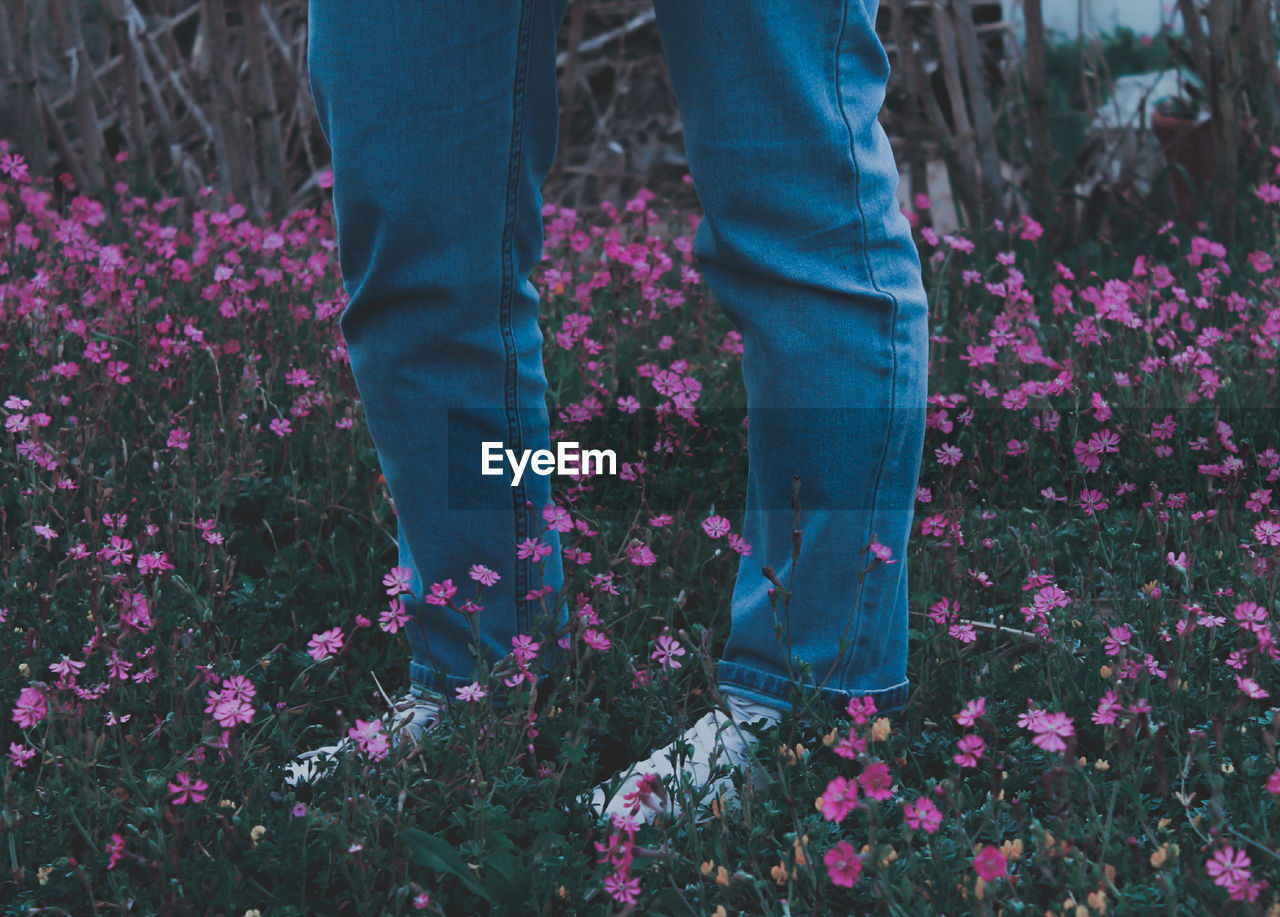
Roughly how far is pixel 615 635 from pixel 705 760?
471 mm

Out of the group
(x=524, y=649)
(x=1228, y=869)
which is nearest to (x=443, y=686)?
(x=524, y=649)

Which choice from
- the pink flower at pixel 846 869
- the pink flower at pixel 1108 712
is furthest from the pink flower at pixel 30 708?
the pink flower at pixel 1108 712

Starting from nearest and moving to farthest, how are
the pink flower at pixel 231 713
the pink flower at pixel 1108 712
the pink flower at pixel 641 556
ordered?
the pink flower at pixel 1108 712
the pink flower at pixel 231 713
the pink flower at pixel 641 556

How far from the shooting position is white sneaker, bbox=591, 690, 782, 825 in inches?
71.1

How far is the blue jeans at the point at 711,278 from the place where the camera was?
1689mm

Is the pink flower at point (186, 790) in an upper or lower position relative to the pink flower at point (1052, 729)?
upper

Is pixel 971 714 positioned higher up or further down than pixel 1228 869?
higher up

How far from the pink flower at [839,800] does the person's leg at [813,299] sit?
337mm

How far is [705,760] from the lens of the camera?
1.92 m

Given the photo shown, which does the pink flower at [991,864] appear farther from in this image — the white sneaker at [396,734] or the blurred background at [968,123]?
the blurred background at [968,123]

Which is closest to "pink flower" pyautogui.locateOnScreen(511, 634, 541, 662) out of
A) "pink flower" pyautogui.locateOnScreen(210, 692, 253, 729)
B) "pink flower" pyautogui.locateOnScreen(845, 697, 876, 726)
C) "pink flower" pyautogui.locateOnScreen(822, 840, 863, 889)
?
"pink flower" pyautogui.locateOnScreen(210, 692, 253, 729)

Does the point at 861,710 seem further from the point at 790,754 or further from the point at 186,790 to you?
the point at 186,790

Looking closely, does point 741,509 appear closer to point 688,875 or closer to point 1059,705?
point 1059,705

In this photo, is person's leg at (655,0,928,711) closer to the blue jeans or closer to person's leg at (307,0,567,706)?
the blue jeans
